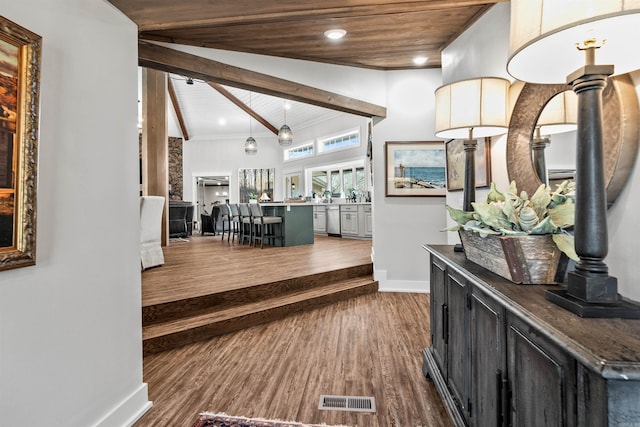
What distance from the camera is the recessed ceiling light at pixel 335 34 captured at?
300cm

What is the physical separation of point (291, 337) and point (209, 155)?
964 cm

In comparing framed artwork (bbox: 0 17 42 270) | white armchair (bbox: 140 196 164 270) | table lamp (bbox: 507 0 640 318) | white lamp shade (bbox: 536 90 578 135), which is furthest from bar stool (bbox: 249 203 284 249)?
table lamp (bbox: 507 0 640 318)

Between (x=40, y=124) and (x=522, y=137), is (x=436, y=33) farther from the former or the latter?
(x=40, y=124)

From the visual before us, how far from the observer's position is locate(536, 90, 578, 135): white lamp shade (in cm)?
139

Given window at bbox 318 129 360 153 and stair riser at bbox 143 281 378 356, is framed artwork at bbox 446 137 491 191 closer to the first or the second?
stair riser at bbox 143 281 378 356

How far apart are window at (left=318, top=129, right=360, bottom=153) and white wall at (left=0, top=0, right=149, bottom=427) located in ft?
22.7

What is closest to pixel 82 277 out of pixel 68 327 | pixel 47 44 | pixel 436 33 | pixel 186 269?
pixel 68 327

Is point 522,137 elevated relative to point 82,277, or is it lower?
elevated

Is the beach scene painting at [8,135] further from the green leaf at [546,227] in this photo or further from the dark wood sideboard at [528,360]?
the green leaf at [546,227]

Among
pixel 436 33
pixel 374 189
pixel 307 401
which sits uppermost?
pixel 436 33

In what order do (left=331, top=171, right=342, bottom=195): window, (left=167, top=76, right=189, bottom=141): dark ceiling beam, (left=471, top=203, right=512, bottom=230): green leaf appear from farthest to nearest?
(left=331, top=171, right=342, bottom=195): window → (left=167, top=76, right=189, bottom=141): dark ceiling beam → (left=471, top=203, right=512, bottom=230): green leaf

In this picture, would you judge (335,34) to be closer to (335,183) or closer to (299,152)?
(335,183)

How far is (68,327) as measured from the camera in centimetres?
150

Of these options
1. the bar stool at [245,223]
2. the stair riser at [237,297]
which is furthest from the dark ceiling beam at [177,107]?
the stair riser at [237,297]
